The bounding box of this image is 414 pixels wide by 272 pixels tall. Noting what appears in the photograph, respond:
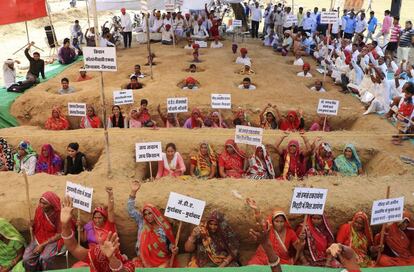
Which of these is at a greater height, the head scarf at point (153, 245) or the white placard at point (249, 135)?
the white placard at point (249, 135)

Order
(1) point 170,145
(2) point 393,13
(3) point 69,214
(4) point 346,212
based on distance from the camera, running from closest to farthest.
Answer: (3) point 69,214
(4) point 346,212
(1) point 170,145
(2) point 393,13

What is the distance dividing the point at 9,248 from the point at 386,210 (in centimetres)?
482

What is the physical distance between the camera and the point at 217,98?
31.1ft

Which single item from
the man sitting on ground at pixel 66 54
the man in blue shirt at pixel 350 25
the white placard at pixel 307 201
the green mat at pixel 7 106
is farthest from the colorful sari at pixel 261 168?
the man in blue shirt at pixel 350 25

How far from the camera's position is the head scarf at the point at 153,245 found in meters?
5.49

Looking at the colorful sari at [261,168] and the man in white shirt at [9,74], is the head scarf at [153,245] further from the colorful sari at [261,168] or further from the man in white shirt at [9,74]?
the man in white shirt at [9,74]

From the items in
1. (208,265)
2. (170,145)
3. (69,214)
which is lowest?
(208,265)

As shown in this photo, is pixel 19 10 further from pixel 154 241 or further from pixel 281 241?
pixel 281 241

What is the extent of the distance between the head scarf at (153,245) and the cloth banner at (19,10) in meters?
8.04

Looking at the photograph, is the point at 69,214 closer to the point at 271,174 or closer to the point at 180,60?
the point at 271,174

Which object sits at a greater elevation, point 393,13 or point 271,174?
point 393,13

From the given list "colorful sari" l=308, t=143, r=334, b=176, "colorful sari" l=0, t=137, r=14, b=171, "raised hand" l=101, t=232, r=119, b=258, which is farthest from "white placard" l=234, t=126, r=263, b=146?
"colorful sari" l=0, t=137, r=14, b=171

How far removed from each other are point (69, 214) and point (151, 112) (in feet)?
22.1

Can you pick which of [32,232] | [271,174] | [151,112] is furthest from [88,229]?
[151,112]
